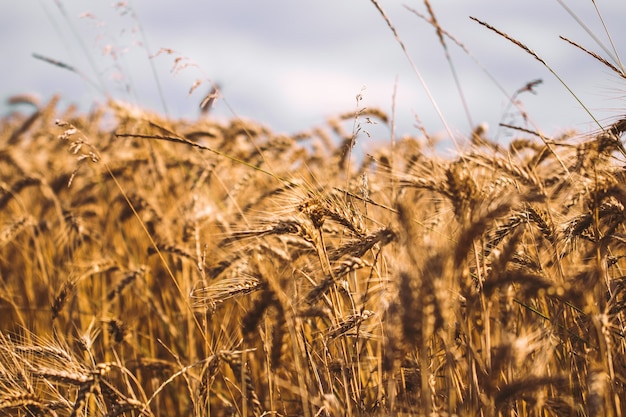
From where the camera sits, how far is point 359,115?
1787 millimetres

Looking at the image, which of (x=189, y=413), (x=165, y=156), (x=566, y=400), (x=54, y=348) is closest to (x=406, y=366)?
(x=566, y=400)

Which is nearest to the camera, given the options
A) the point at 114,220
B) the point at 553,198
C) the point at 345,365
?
the point at 345,365

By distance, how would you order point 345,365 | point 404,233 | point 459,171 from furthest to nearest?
1. point 345,365
2. point 459,171
3. point 404,233

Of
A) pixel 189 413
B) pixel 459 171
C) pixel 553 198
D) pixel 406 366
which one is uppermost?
pixel 459 171

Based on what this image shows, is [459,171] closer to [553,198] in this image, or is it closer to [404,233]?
[404,233]

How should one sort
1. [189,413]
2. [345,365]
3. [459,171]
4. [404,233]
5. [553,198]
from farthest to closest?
1. [189,413]
2. [553,198]
3. [345,365]
4. [459,171]
5. [404,233]

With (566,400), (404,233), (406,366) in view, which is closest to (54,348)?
(406,366)

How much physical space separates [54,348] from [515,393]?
1.18 m

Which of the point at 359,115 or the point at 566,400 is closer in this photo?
the point at 566,400

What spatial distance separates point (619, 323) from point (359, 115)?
0.89 m

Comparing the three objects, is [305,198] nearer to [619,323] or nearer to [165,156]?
[619,323]

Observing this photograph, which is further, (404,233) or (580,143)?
(580,143)

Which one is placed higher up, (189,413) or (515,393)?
(515,393)

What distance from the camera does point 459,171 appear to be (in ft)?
4.44
